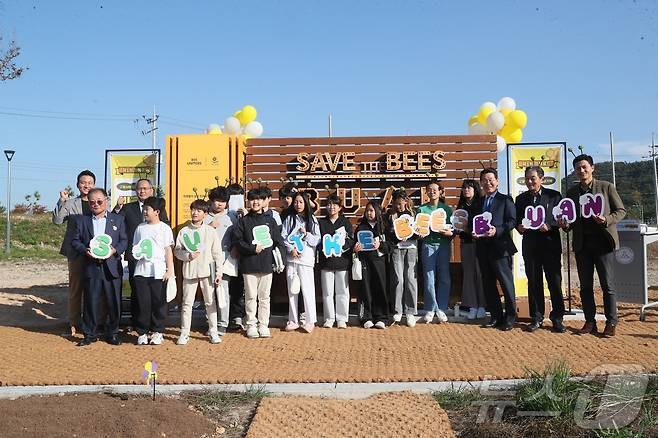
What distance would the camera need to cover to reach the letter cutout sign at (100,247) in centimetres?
659

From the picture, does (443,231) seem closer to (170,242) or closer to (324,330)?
(324,330)

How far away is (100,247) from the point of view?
661cm

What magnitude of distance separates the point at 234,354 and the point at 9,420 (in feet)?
8.46

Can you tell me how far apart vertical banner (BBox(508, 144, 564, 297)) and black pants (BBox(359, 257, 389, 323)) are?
236 centimetres

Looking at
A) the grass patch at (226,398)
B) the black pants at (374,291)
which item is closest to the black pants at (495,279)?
the black pants at (374,291)

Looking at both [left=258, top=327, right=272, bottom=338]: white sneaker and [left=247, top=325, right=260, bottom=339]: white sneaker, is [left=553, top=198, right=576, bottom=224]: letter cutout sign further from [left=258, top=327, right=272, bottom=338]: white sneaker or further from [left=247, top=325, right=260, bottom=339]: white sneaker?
[left=247, top=325, right=260, bottom=339]: white sneaker

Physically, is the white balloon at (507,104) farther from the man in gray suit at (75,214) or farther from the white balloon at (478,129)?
the man in gray suit at (75,214)

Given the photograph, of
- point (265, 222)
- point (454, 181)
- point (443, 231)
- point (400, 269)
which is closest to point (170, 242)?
point (265, 222)

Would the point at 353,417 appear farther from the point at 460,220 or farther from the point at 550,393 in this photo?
the point at 460,220

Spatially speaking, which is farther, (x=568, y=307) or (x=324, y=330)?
(x=568, y=307)

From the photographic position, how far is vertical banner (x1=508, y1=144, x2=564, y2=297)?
8.46 m

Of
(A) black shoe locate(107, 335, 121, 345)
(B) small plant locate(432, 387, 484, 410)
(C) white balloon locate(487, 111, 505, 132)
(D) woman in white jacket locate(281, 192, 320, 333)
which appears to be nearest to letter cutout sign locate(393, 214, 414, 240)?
(D) woman in white jacket locate(281, 192, 320, 333)

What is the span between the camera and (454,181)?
8680mm

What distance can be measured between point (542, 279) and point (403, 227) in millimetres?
1706
